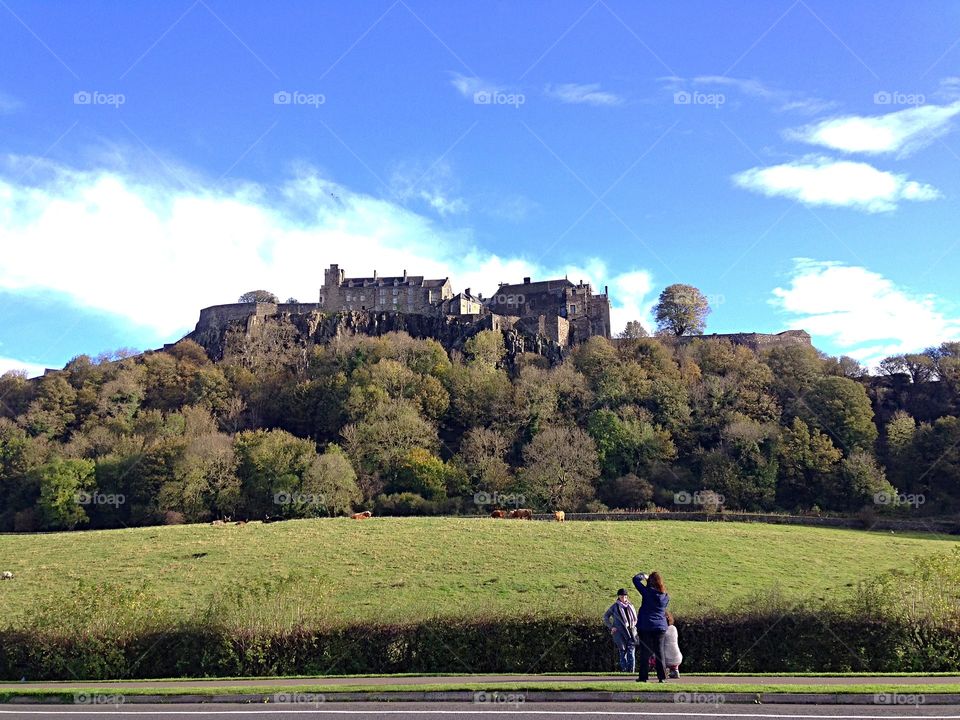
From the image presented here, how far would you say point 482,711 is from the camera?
12.9 m

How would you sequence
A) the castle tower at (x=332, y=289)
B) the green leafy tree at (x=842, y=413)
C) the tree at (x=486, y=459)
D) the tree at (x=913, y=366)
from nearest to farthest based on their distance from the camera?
the tree at (x=486, y=459), the green leafy tree at (x=842, y=413), the tree at (x=913, y=366), the castle tower at (x=332, y=289)

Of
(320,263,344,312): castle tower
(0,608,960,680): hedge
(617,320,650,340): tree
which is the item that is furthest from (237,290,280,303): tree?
(0,608,960,680): hedge

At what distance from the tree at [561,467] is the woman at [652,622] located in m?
46.2

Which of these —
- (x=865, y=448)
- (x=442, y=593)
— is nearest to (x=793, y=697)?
(x=442, y=593)

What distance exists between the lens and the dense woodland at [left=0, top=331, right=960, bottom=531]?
60.4 metres

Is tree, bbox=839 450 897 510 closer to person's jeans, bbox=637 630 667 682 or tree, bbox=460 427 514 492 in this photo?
tree, bbox=460 427 514 492


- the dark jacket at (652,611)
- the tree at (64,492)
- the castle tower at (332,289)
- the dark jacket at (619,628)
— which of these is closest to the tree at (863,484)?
the dark jacket at (619,628)

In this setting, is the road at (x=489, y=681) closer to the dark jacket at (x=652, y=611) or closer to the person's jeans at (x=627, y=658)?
the person's jeans at (x=627, y=658)

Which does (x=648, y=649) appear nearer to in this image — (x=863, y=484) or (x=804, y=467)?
(x=863, y=484)

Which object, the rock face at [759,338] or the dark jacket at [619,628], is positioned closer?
the dark jacket at [619,628]

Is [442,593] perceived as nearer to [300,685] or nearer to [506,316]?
[300,685]

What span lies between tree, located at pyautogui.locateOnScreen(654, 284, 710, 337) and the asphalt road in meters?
94.5

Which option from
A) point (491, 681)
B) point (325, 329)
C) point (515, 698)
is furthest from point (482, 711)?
point (325, 329)

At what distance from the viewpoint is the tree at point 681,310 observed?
105 metres
